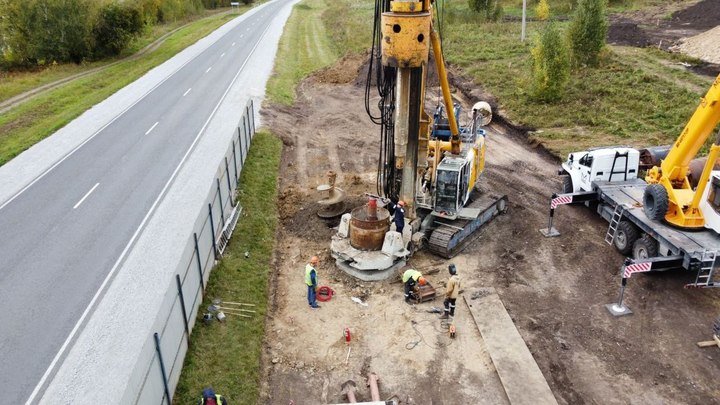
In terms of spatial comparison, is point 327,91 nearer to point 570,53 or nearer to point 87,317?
point 570,53

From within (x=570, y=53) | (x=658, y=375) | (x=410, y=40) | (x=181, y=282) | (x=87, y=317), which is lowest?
(x=658, y=375)

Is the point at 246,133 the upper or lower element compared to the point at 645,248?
upper

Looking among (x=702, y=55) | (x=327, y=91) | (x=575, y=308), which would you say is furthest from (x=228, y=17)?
(x=575, y=308)

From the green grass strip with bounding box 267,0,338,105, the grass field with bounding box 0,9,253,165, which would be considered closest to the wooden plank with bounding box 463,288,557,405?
the grass field with bounding box 0,9,253,165

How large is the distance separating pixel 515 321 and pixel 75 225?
14100mm

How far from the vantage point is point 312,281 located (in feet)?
48.3

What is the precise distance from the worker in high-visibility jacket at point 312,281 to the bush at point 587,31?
2856 cm

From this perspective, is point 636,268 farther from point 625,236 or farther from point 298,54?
point 298,54

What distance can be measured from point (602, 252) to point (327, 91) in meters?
23.3

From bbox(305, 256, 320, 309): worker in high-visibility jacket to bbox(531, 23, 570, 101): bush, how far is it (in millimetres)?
21474

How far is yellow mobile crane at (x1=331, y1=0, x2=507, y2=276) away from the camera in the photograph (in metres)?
15.2

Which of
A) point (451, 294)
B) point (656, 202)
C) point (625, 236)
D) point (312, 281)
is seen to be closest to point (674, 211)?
point (656, 202)

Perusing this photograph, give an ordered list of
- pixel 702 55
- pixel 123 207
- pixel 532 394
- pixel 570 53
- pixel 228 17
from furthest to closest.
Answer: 1. pixel 228 17
2. pixel 702 55
3. pixel 570 53
4. pixel 123 207
5. pixel 532 394

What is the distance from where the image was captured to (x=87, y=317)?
13.5m
